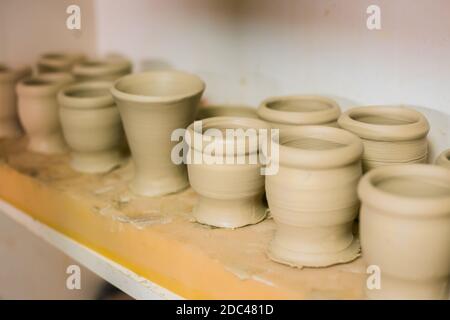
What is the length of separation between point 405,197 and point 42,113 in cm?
118

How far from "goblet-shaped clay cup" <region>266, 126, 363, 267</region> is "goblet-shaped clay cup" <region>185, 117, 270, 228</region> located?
0.11 metres

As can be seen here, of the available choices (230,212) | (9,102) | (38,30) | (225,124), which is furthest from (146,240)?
(38,30)

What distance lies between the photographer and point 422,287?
986 mm

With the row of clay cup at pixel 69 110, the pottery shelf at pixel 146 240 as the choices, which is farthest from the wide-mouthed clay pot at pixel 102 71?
the pottery shelf at pixel 146 240

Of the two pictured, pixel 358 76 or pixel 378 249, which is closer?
pixel 378 249

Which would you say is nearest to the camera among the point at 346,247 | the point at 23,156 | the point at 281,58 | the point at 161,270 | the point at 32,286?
the point at 346,247

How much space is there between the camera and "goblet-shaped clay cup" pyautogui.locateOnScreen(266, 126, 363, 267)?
106cm

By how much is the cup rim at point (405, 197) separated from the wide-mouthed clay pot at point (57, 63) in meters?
1.29

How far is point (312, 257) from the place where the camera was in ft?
3.69

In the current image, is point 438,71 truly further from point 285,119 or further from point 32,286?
point 32,286

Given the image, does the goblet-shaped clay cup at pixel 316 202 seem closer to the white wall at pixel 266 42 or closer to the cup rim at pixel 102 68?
the white wall at pixel 266 42

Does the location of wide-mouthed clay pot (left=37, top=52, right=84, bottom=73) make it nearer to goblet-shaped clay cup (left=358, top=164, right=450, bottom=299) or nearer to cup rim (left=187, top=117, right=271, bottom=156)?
cup rim (left=187, top=117, right=271, bottom=156)
